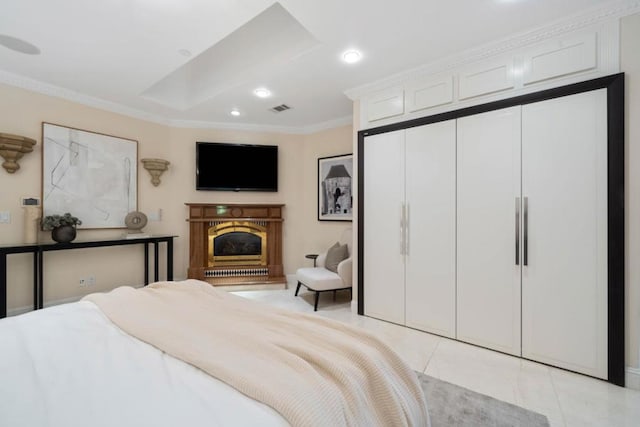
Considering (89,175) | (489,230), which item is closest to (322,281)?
(489,230)

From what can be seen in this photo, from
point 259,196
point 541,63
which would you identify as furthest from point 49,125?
point 541,63

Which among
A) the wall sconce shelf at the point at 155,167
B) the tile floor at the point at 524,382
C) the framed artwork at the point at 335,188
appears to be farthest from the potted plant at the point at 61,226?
the tile floor at the point at 524,382

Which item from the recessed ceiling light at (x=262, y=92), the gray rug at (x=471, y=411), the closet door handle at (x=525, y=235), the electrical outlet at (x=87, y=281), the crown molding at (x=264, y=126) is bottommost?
the gray rug at (x=471, y=411)

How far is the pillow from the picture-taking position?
3920 mm

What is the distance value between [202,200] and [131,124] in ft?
4.56

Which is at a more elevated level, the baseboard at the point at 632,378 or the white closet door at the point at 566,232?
the white closet door at the point at 566,232

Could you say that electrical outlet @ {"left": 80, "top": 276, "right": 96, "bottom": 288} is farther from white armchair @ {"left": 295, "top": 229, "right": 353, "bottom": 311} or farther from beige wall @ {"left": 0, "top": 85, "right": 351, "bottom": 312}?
white armchair @ {"left": 295, "top": 229, "right": 353, "bottom": 311}

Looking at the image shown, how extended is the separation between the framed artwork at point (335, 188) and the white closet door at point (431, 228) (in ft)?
4.75

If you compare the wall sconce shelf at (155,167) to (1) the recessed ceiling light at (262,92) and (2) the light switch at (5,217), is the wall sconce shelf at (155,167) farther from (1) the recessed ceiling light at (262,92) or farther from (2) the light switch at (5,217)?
(1) the recessed ceiling light at (262,92)

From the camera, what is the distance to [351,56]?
8.73ft

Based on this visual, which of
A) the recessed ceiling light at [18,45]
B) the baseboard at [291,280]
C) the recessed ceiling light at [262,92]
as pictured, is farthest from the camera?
the baseboard at [291,280]

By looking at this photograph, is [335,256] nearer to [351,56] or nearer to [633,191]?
[351,56]

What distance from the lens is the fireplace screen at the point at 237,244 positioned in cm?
470

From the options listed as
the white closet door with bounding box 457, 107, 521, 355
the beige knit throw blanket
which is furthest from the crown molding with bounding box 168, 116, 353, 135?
the beige knit throw blanket
